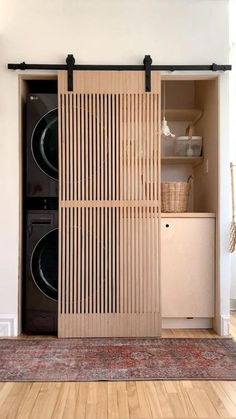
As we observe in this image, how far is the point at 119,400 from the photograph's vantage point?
6.09 feet

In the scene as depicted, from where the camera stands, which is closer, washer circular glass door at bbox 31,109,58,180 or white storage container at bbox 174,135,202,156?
washer circular glass door at bbox 31,109,58,180

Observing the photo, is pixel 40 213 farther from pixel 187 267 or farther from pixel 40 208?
pixel 187 267

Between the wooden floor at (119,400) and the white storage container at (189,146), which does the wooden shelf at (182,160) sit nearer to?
the white storage container at (189,146)

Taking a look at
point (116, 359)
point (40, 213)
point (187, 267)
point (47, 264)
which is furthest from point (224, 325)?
point (40, 213)

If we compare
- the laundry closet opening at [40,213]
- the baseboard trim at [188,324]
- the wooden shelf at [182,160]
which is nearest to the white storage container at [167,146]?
the wooden shelf at [182,160]

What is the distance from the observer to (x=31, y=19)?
2.89 m

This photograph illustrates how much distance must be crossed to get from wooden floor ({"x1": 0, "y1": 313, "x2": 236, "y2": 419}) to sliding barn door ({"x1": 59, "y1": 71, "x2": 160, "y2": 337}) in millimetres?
821

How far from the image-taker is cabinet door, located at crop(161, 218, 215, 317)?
3000 millimetres

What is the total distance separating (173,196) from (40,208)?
1.05m

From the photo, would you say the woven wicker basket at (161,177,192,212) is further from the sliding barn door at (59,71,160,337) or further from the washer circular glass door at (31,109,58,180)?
the washer circular glass door at (31,109,58,180)

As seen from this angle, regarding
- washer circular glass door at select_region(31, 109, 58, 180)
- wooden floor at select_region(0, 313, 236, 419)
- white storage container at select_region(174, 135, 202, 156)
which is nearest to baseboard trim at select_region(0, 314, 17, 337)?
wooden floor at select_region(0, 313, 236, 419)

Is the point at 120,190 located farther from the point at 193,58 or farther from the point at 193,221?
the point at 193,58

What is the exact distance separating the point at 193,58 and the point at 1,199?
5.97ft

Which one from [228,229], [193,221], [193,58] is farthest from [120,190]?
[193,58]
